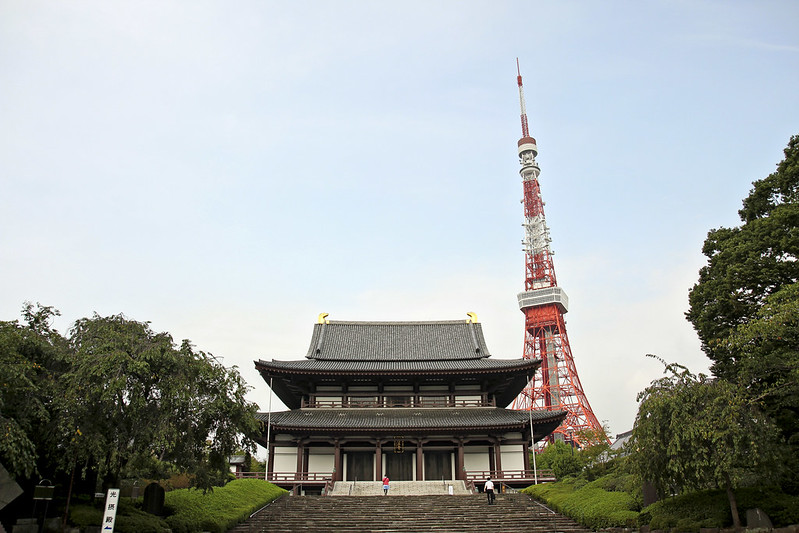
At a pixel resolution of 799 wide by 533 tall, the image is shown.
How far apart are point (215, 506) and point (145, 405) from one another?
308 inches

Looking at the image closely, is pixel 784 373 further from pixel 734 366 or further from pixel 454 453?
pixel 454 453

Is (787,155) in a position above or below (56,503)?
above

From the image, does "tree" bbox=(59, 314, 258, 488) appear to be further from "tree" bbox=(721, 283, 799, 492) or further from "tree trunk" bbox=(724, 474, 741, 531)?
"tree" bbox=(721, 283, 799, 492)

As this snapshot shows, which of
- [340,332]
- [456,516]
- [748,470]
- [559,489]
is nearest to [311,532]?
[456,516]

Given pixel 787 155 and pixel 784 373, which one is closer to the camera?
pixel 784 373

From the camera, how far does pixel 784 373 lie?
1919cm

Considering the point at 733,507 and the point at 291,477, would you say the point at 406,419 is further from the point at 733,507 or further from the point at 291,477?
the point at 733,507

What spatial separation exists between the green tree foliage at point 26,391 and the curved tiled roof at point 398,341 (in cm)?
2407

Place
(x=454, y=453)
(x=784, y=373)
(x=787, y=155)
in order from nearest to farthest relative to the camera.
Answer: (x=784, y=373) < (x=787, y=155) < (x=454, y=453)

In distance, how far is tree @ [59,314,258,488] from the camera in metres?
16.4

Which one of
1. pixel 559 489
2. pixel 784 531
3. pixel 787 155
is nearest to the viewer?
pixel 784 531

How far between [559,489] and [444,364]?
13.2m

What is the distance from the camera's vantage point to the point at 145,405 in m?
17.2

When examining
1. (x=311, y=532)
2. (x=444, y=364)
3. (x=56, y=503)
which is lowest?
(x=311, y=532)
